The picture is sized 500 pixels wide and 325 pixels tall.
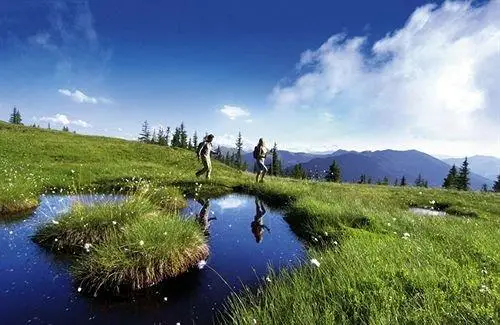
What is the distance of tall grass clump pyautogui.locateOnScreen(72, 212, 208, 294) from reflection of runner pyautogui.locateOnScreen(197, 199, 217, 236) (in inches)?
119

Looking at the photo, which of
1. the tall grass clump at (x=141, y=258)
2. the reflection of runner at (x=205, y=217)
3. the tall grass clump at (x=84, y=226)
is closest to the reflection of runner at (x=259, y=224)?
the reflection of runner at (x=205, y=217)

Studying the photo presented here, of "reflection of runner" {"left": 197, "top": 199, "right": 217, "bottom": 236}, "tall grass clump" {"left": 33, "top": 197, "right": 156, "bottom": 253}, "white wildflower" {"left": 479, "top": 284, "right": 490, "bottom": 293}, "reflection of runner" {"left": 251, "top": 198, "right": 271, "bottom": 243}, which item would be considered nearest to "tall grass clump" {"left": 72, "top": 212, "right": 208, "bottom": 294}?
"tall grass clump" {"left": 33, "top": 197, "right": 156, "bottom": 253}

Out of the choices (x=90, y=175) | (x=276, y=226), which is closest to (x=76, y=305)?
(x=276, y=226)

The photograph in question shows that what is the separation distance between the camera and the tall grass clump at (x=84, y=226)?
11.8 meters

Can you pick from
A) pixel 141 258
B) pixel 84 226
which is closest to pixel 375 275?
pixel 141 258

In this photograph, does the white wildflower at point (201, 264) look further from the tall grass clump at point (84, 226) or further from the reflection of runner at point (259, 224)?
the reflection of runner at point (259, 224)

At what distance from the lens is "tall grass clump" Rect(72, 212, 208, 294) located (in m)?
9.20

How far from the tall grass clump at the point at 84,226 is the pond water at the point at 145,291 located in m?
0.54

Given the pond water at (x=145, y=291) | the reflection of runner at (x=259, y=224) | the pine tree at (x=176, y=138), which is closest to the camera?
the pond water at (x=145, y=291)

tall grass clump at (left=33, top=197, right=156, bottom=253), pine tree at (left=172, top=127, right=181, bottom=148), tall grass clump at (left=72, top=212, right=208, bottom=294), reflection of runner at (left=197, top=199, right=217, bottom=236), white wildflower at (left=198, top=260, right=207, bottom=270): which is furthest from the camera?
pine tree at (left=172, top=127, right=181, bottom=148)

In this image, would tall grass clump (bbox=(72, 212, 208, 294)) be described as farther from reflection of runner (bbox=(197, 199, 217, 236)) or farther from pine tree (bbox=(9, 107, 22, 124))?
pine tree (bbox=(9, 107, 22, 124))

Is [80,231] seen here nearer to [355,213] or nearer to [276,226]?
[276,226]

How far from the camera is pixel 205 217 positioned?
682 inches

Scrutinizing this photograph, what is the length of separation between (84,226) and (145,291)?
405 centimetres
